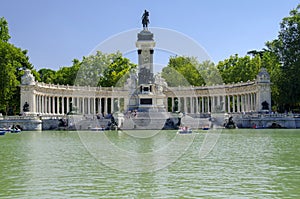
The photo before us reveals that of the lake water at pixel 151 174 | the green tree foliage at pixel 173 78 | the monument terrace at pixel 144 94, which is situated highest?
the green tree foliage at pixel 173 78

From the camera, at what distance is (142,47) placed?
71.2 m

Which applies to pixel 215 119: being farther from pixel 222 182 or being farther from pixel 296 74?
pixel 222 182

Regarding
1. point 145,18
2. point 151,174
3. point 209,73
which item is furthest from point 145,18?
point 151,174

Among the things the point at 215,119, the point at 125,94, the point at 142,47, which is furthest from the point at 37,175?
the point at 125,94

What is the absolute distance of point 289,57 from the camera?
6212 cm

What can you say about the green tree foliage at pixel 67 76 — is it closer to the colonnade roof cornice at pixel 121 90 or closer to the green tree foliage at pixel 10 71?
the colonnade roof cornice at pixel 121 90

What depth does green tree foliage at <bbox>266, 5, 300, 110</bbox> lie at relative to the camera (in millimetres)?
60188

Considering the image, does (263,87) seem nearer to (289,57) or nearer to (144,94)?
(289,57)

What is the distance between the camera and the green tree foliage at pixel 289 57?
197ft

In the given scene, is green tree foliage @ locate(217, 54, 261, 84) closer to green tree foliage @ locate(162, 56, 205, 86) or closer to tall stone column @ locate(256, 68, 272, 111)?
green tree foliage @ locate(162, 56, 205, 86)

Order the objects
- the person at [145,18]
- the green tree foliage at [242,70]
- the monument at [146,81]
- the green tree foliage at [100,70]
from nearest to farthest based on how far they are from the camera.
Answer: the monument at [146,81] → the person at [145,18] → the green tree foliage at [242,70] → the green tree foliage at [100,70]

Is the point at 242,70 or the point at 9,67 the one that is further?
the point at 242,70

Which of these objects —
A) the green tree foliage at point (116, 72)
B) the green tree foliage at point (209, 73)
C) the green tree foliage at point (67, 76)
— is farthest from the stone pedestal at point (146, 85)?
the green tree foliage at point (67, 76)

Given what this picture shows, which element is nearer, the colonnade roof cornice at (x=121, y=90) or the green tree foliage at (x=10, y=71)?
the green tree foliage at (x=10, y=71)
